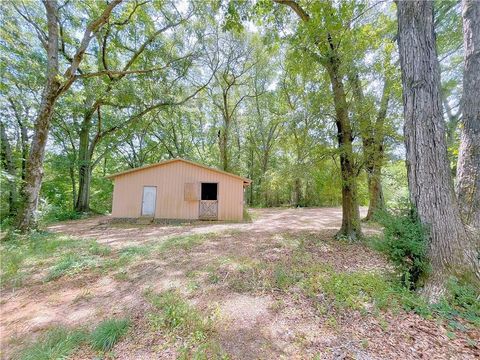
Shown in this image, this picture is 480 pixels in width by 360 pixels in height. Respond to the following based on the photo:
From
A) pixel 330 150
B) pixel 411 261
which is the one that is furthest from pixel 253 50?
pixel 411 261

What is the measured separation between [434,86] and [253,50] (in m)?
15.1

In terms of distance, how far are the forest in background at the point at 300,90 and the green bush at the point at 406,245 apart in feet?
0.41

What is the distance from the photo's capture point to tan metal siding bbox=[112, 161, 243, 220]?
1045 centimetres

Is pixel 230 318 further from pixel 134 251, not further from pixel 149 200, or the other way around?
pixel 149 200

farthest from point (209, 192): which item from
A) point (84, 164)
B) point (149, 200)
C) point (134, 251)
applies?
point (84, 164)

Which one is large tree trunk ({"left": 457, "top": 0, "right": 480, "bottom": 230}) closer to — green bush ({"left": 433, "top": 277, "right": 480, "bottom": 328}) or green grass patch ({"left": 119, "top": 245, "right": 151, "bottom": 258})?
green bush ({"left": 433, "top": 277, "right": 480, "bottom": 328})

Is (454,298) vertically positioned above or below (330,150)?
below

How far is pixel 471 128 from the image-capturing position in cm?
272

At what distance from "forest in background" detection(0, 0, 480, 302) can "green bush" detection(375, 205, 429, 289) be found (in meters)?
0.12

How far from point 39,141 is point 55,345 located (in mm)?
6605

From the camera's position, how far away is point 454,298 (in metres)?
2.41

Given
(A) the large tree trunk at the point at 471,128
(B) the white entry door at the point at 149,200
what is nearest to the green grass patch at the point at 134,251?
(B) the white entry door at the point at 149,200

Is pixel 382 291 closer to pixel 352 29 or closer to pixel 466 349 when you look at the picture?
pixel 466 349

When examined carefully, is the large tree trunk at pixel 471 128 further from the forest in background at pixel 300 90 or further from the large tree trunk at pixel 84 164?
Answer: the large tree trunk at pixel 84 164
